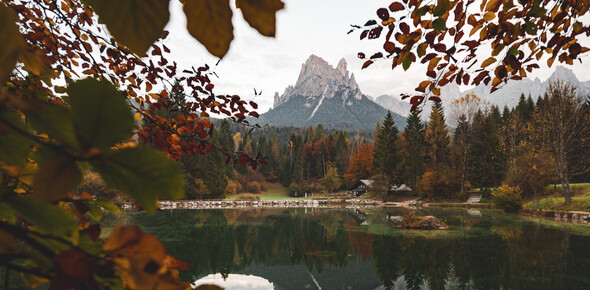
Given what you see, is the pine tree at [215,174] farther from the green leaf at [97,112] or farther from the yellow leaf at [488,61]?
the green leaf at [97,112]

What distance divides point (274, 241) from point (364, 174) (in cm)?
3489

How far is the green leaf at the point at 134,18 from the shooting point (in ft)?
1.02

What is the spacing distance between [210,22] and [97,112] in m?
0.17

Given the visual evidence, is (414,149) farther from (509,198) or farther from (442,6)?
(442,6)

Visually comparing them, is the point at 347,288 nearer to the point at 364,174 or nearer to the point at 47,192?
the point at 47,192

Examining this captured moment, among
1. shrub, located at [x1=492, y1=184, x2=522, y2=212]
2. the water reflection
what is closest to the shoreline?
shrub, located at [x1=492, y1=184, x2=522, y2=212]

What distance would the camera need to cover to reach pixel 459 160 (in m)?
36.7

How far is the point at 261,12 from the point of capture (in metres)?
0.36

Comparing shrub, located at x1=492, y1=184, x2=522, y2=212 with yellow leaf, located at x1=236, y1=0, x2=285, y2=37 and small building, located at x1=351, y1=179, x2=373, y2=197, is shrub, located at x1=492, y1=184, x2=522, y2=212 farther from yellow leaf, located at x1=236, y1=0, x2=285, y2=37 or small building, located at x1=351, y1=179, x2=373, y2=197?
yellow leaf, located at x1=236, y1=0, x2=285, y2=37

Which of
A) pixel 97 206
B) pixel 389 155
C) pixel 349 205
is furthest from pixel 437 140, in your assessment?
pixel 97 206

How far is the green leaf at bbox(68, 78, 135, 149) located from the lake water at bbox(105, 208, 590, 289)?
1206 centimetres

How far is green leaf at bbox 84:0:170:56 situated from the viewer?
31 centimetres

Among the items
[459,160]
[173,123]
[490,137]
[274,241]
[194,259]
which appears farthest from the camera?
[459,160]

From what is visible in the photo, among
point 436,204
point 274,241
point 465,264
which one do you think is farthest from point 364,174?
point 465,264
